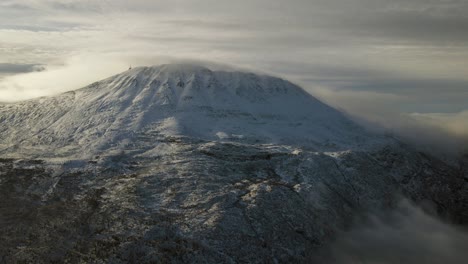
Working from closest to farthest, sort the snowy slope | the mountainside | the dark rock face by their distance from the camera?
the dark rock face
the mountainside
the snowy slope

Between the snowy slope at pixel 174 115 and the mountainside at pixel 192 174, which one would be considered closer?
the mountainside at pixel 192 174

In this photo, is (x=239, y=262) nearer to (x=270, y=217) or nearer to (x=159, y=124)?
(x=270, y=217)

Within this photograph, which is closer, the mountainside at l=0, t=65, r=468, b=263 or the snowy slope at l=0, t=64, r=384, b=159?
the mountainside at l=0, t=65, r=468, b=263

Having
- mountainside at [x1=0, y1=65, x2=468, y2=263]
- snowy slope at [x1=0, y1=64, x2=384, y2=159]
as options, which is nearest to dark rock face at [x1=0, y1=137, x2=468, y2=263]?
mountainside at [x1=0, y1=65, x2=468, y2=263]

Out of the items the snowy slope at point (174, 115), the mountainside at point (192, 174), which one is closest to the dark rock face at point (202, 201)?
the mountainside at point (192, 174)

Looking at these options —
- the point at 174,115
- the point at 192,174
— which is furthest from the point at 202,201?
the point at 174,115

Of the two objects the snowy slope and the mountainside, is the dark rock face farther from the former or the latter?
the snowy slope

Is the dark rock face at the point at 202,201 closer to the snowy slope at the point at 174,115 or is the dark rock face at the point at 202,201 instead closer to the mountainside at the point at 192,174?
the mountainside at the point at 192,174
